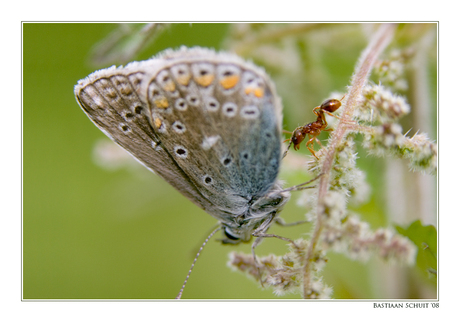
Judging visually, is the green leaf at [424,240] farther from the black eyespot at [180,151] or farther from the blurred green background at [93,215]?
the blurred green background at [93,215]

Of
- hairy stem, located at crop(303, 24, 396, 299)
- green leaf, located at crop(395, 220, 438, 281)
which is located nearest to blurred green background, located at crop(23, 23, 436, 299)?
hairy stem, located at crop(303, 24, 396, 299)

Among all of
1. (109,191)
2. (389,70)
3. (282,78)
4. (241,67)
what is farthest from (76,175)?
(389,70)

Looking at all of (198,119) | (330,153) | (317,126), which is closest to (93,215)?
(198,119)

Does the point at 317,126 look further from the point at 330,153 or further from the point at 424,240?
the point at 424,240

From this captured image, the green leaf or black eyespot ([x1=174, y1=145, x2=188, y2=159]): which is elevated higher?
black eyespot ([x1=174, y1=145, x2=188, y2=159])

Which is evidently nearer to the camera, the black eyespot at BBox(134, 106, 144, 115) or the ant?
the ant

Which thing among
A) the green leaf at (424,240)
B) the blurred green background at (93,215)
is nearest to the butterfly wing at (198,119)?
the green leaf at (424,240)

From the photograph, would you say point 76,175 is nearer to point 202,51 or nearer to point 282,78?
point 282,78

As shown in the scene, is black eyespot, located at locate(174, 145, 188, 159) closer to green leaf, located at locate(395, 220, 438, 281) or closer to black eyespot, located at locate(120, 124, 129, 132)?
black eyespot, located at locate(120, 124, 129, 132)
